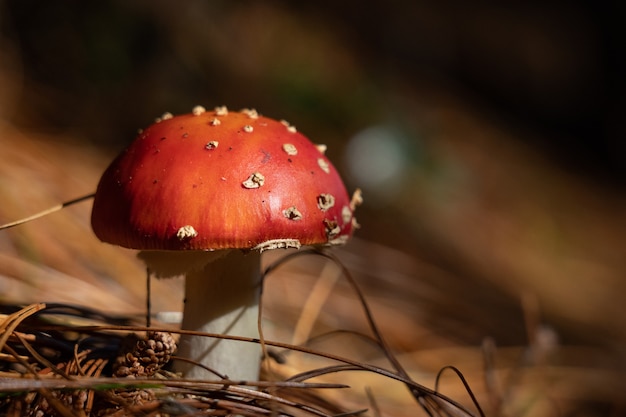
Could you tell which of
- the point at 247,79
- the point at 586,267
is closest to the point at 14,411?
the point at 247,79

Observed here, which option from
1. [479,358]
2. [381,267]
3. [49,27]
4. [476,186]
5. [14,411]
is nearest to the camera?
[14,411]

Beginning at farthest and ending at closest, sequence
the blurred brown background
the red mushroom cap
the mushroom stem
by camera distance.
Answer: the blurred brown background, the mushroom stem, the red mushroom cap

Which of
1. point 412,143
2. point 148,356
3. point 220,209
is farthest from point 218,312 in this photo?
point 412,143

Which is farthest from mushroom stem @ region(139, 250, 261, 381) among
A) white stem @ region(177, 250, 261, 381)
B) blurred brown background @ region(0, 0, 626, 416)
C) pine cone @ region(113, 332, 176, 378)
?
blurred brown background @ region(0, 0, 626, 416)

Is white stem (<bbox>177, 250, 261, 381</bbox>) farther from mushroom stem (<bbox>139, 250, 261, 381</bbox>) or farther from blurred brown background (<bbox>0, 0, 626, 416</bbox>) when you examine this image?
blurred brown background (<bbox>0, 0, 626, 416</bbox>)

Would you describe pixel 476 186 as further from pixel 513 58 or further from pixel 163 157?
pixel 163 157

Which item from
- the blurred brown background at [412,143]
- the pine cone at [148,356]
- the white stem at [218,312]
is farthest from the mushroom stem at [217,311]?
the blurred brown background at [412,143]

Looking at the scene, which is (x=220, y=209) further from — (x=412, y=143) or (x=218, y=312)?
(x=412, y=143)

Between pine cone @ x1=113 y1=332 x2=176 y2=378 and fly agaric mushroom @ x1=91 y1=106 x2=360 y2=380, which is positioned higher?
fly agaric mushroom @ x1=91 y1=106 x2=360 y2=380

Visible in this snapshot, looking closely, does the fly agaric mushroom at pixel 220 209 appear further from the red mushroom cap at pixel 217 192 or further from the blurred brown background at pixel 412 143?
the blurred brown background at pixel 412 143
